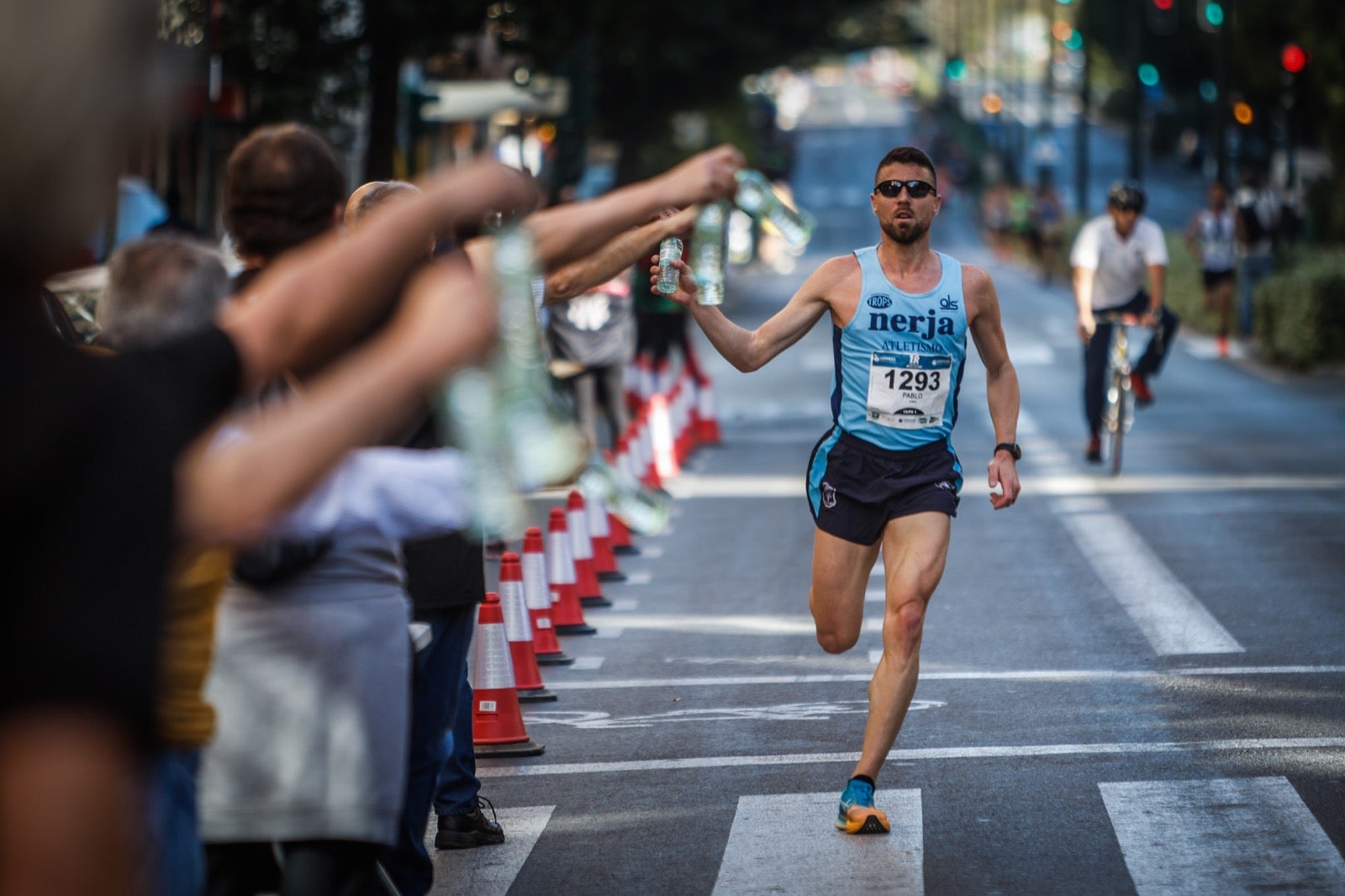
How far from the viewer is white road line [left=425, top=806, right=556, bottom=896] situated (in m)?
5.89

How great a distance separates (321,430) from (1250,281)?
97.7 feet

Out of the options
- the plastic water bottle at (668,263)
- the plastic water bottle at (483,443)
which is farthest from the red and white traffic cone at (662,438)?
the plastic water bottle at (483,443)

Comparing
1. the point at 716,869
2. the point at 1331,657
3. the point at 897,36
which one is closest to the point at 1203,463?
the point at 1331,657

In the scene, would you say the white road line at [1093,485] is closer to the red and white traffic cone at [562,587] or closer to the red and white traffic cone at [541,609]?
the red and white traffic cone at [562,587]

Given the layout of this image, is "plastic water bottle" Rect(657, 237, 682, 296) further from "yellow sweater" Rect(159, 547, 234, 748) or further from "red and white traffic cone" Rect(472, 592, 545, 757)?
"red and white traffic cone" Rect(472, 592, 545, 757)

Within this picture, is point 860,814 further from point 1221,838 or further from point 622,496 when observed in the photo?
point 622,496

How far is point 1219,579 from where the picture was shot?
36.4ft

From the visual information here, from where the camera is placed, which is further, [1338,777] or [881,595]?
[881,595]

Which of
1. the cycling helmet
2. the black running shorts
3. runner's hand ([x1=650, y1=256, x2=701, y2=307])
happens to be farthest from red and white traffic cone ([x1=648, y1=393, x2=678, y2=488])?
runner's hand ([x1=650, y1=256, x2=701, y2=307])

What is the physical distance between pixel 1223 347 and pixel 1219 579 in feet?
60.4

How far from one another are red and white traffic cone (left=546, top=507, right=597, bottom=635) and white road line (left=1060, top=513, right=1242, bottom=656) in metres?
2.72

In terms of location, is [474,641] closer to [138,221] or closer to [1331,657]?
[1331,657]

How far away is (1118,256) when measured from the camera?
15578 millimetres

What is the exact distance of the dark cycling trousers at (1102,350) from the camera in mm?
15742
